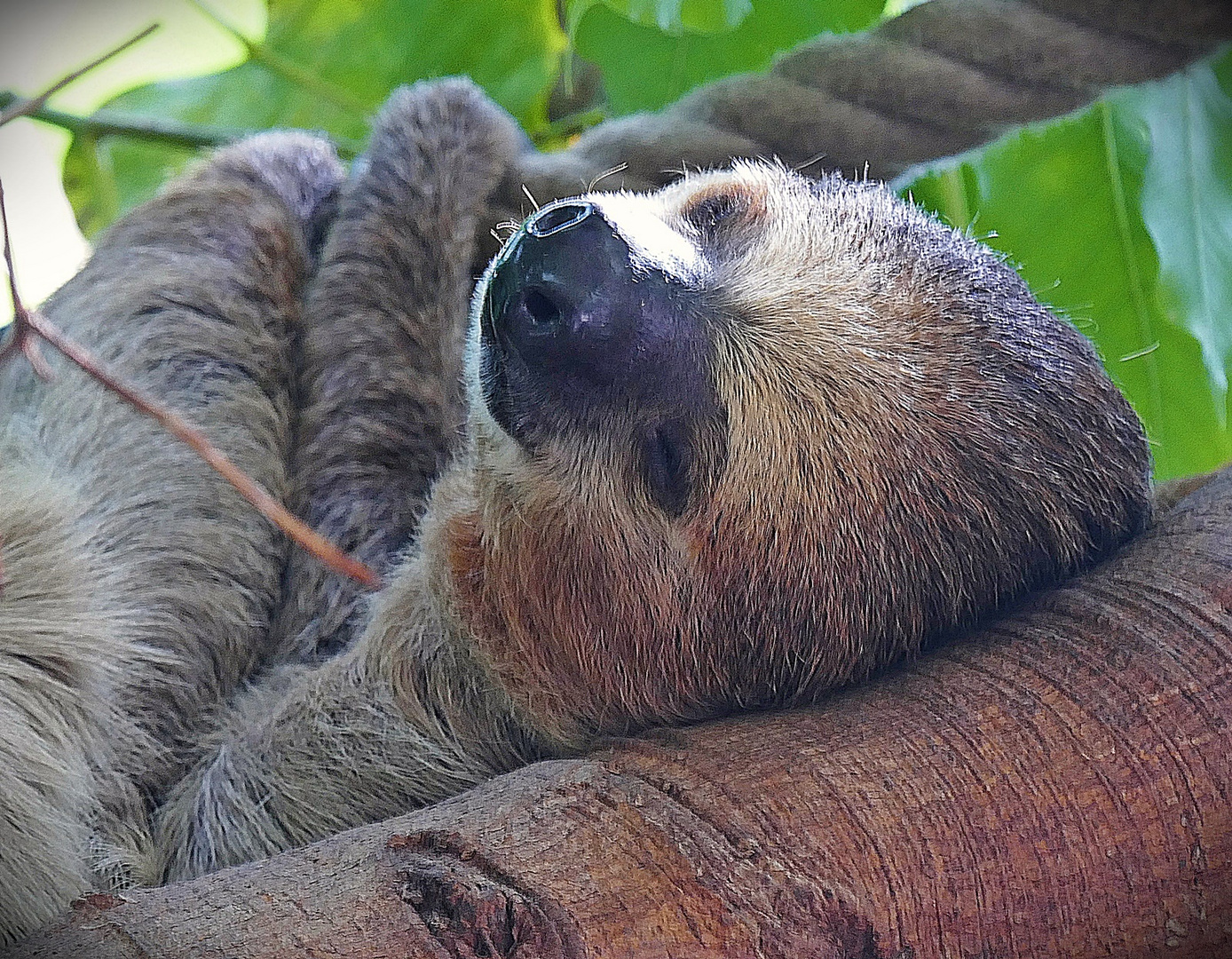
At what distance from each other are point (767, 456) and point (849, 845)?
2.25 ft

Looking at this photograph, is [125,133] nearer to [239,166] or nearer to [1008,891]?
[239,166]

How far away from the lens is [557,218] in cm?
185

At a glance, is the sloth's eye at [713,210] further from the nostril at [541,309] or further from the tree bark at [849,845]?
the tree bark at [849,845]

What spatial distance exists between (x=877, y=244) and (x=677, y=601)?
733mm

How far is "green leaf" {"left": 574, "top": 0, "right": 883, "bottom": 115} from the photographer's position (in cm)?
321

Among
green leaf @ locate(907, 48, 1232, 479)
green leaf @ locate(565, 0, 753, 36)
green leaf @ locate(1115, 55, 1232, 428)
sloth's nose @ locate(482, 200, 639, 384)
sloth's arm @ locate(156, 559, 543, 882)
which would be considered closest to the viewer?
sloth's nose @ locate(482, 200, 639, 384)

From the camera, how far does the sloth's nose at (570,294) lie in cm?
179

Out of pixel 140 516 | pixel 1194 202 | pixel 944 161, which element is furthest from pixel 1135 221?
pixel 140 516

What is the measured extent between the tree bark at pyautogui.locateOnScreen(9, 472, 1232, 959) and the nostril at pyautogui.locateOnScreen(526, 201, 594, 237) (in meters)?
0.82

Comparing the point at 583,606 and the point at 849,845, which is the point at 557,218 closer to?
the point at 583,606

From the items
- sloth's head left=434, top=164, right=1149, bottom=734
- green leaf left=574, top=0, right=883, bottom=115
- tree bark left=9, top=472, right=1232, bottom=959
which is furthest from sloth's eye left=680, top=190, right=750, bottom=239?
green leaf left=574, top=0, right=883, bottom=115

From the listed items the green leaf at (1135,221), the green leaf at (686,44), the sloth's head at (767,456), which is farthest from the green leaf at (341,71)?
the sloth's head at (767,456)

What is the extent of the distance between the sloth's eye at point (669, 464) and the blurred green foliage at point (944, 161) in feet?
3.51

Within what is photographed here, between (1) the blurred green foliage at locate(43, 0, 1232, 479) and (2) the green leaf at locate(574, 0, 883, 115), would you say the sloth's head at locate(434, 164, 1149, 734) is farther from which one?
(2) the green leaf at locate(574, 0, 883, 115)
